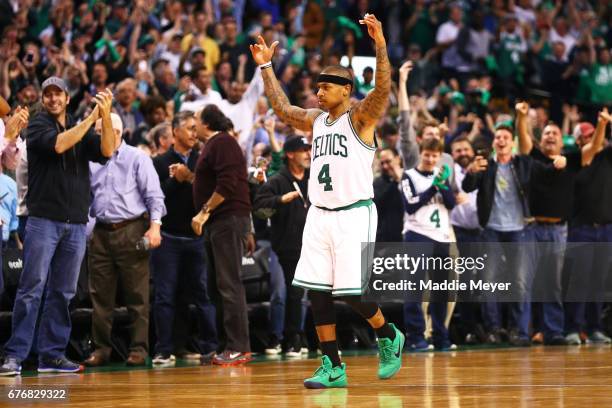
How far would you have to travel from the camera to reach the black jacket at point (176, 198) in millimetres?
12305

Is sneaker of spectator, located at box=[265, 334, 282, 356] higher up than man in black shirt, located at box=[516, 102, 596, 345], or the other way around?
man in black shirt, located at box=[516, 102, 596, 345]

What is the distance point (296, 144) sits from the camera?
1302 cm

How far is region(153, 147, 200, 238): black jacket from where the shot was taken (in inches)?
484

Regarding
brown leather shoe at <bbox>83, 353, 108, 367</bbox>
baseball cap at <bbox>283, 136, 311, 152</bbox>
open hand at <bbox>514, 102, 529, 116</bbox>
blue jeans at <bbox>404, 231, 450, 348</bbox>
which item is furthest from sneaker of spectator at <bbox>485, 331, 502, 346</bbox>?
brown leather shoe at <bbox>83, 353, 108, 367</bbox>

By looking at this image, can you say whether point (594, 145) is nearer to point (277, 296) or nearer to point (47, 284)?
point (277, 296)

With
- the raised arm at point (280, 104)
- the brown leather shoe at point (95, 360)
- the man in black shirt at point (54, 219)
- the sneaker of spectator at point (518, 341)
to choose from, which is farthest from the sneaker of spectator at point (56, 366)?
the sneaker of spectator at point (518, 341)

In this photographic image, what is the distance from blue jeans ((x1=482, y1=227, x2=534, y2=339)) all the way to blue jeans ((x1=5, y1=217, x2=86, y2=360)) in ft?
17.9

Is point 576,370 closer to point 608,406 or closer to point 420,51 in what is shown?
point 608,406

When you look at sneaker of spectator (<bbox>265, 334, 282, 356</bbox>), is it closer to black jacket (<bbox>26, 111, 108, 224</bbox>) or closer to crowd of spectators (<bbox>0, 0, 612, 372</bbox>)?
crowd of spectators (<bbox>0, 0, 612, 372</bbox>)

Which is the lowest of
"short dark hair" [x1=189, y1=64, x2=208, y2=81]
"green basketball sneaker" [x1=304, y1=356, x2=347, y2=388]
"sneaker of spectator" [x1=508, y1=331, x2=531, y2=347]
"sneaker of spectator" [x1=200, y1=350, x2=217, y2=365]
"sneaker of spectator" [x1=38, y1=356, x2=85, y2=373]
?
"sneaker of spectator" [x1=508, y1=331, x2=531, y2=347]

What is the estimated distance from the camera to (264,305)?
1361cm

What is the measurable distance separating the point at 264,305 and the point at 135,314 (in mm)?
2142

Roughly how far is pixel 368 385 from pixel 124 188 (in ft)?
12.7

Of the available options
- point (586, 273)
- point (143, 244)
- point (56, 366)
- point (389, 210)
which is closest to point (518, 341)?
point (586, 273)
